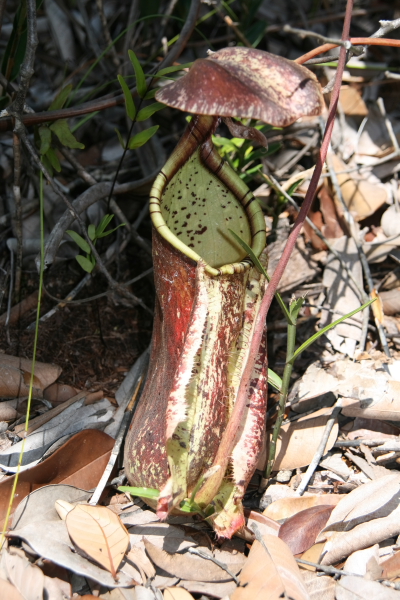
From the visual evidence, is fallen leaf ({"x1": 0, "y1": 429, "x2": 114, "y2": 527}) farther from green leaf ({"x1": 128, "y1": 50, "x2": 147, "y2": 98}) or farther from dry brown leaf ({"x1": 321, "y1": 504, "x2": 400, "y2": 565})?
green leaf ({"x1": 128, "y1": 50, "x2": 147, "y2": 98})

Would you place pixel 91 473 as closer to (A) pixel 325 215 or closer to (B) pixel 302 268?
(B) pixel 302 268

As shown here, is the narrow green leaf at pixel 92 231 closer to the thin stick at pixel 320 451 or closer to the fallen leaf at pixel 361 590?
the thin stick at pixel 320 451

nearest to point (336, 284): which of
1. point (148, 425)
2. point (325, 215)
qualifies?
point (325, 215)

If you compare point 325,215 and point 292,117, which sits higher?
point 292,117

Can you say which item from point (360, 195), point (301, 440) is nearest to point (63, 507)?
point (301, 440)

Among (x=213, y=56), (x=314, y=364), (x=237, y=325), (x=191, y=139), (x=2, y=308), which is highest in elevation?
(x=213, y=56)

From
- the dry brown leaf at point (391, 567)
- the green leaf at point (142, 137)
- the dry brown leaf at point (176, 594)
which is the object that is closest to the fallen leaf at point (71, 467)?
the dry brown leaf at point (176, 594)
